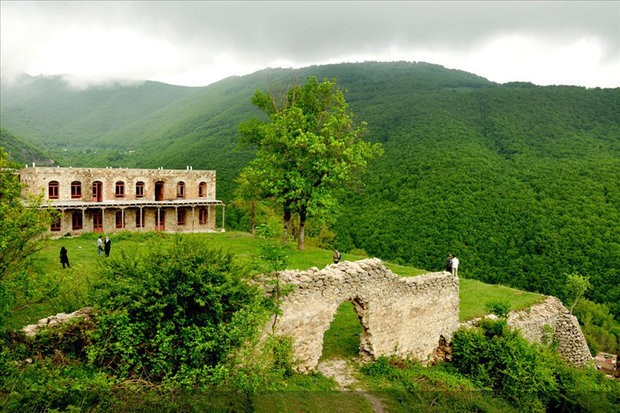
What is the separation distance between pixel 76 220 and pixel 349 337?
87.4 ft

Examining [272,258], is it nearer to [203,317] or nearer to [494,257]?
[203,317]

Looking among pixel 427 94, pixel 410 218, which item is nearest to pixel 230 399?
pixel 410 218

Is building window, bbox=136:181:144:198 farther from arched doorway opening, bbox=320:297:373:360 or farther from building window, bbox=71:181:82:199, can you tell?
arched doorway opening, bbox=320:297:373:360

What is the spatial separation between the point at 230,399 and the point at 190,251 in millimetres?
3335

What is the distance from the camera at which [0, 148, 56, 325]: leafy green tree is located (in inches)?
306

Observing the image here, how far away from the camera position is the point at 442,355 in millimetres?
13984

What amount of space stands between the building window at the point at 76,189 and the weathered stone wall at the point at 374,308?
27362 millimetres

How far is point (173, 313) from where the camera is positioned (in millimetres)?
8117

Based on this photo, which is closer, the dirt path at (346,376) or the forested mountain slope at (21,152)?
the dirt path at (346,376)

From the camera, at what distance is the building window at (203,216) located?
35.8 m

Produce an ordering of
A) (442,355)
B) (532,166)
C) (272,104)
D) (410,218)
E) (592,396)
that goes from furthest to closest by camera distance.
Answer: (532,166), (410,218), (272,104), (442,355), (592,396)

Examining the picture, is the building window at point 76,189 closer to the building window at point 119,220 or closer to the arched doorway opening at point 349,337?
the building window at point 119,220

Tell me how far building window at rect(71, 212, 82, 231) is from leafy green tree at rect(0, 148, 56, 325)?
22.9m

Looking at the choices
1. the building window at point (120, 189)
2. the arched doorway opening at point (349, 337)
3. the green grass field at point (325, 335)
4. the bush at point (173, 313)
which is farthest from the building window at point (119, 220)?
the bush at point (173, 313)
